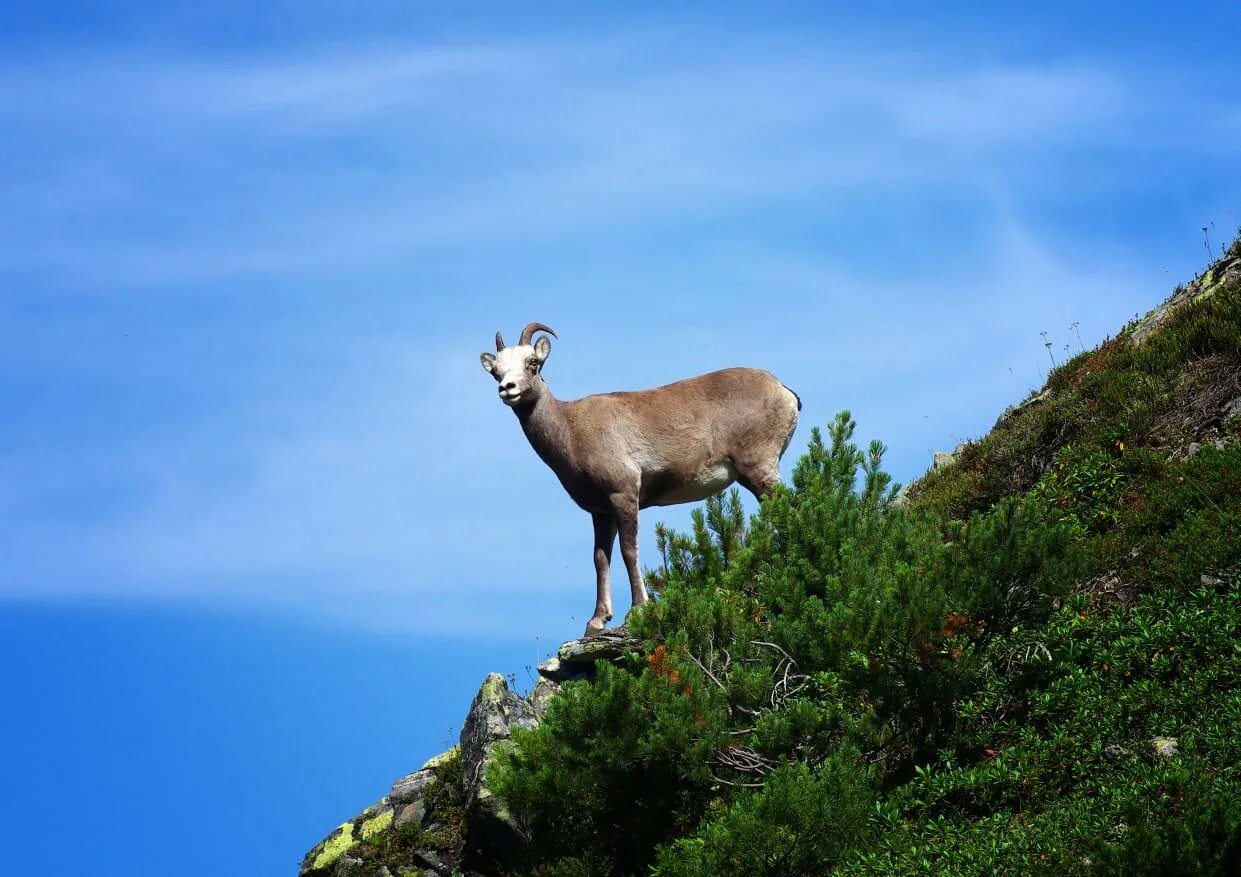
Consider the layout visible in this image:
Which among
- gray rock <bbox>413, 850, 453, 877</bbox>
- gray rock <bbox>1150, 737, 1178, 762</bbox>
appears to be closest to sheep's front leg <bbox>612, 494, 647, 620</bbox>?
gray rock <bbox>413, 850, 453, 877</bbox>

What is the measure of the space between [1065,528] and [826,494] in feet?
8.02

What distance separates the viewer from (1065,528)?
12.0 metres

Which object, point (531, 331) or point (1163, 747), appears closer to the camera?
point (1163, 747)

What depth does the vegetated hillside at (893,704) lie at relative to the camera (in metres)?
9.66

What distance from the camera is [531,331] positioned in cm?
1580

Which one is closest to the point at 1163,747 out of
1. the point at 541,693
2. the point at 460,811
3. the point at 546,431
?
the point at 541,693

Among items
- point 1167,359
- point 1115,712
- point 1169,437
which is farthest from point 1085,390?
point 1115,712

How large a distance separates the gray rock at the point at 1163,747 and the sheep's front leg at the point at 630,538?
20.9ft

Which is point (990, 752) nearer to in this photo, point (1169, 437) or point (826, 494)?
point (826, 494)

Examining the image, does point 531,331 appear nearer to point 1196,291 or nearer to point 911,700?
point 911,700

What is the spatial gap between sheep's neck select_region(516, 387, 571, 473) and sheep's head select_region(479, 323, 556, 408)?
5.3 inches

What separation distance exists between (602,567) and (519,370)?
8.67 feet

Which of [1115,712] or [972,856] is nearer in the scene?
[972,856]

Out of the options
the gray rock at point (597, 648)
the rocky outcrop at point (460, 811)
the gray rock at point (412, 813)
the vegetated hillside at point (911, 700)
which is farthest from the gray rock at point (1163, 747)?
the gray rock at point (412, 813)
